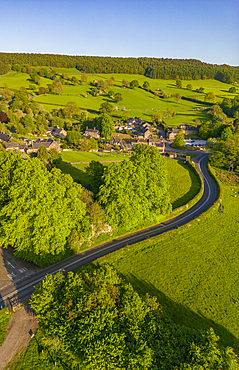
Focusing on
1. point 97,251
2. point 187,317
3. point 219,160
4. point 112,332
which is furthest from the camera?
point 219,160

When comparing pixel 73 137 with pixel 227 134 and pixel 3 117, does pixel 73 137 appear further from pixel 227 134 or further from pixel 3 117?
pixel 227 134

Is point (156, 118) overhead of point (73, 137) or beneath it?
overhead

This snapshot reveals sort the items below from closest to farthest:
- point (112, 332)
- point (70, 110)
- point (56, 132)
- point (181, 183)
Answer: point (112, 332) < point (181, 183) < point (56, 132) < point (70, 110)

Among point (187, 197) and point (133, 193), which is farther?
point (187, 197)

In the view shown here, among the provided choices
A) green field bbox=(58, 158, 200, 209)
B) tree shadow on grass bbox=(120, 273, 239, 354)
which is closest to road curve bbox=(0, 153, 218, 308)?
green field bbox=(58, 158, 200, 209)

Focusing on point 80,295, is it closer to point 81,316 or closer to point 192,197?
point 81,316

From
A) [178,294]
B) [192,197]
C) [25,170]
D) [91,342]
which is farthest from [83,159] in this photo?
[91,342]

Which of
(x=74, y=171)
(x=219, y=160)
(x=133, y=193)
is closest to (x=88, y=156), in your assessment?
(x=74, y=171)
